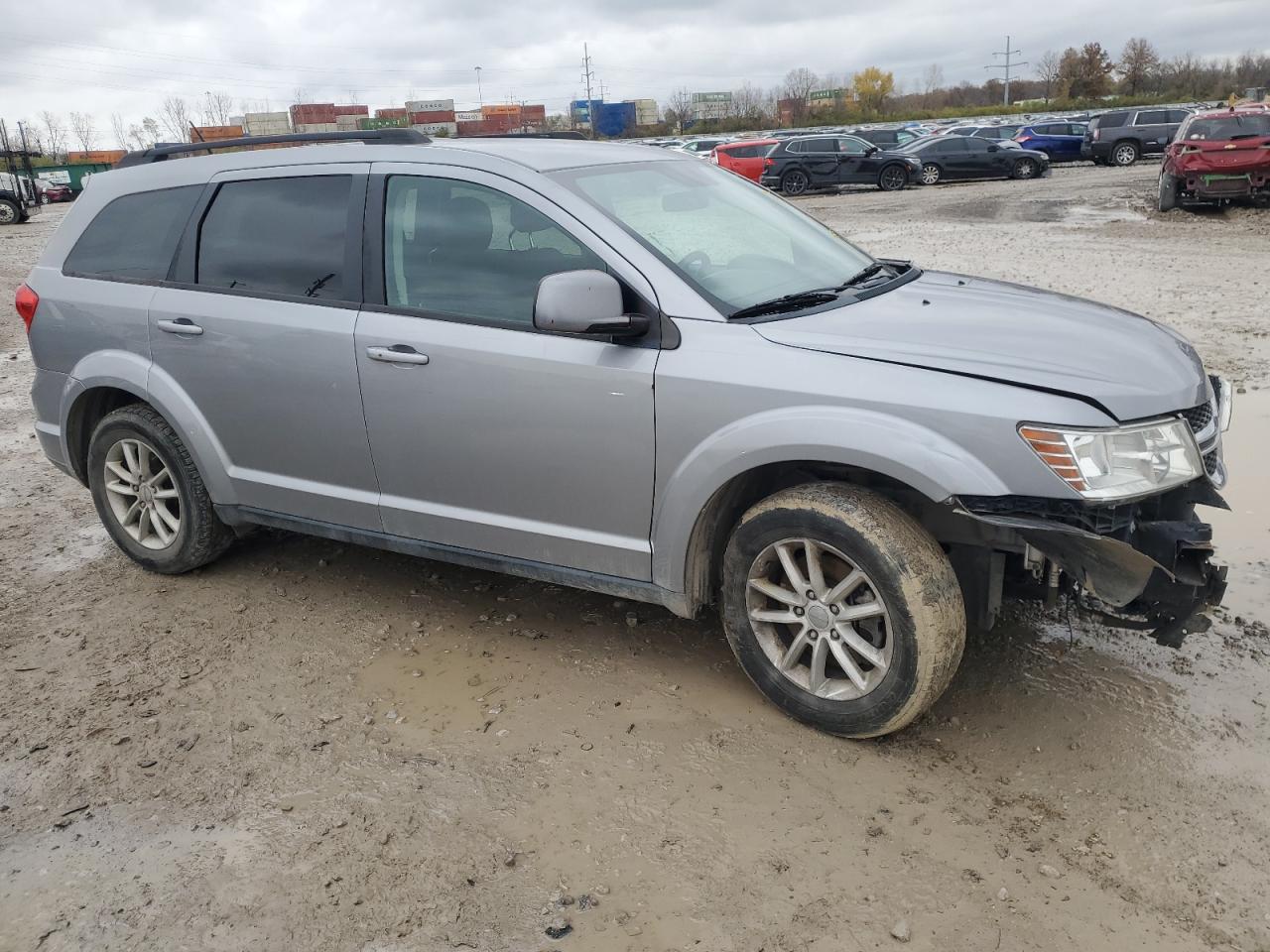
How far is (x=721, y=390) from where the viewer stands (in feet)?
10.6

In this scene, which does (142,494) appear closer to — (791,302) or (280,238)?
(280,238)

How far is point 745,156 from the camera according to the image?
1191 inches

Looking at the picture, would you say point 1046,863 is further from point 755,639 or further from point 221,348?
point 221,348

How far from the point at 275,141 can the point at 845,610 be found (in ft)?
10.3

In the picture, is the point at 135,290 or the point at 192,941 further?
the point at 135,290

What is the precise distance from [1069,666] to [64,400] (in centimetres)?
443

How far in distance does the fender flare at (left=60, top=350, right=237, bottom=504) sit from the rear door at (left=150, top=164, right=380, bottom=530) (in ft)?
0.07

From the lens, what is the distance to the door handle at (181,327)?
170 inches

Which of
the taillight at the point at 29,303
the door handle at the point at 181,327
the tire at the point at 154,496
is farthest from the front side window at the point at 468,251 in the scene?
the taillight at the point at 29,303

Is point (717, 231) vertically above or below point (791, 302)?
above

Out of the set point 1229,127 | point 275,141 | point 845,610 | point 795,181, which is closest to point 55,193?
point 795,181

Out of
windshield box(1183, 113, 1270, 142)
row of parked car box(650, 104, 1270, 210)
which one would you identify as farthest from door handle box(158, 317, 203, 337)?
windshield box(1183, 113, 1270, 142)

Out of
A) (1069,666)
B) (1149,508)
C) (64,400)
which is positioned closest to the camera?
(1149,508)

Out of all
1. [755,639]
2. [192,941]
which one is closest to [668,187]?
[755,639]
